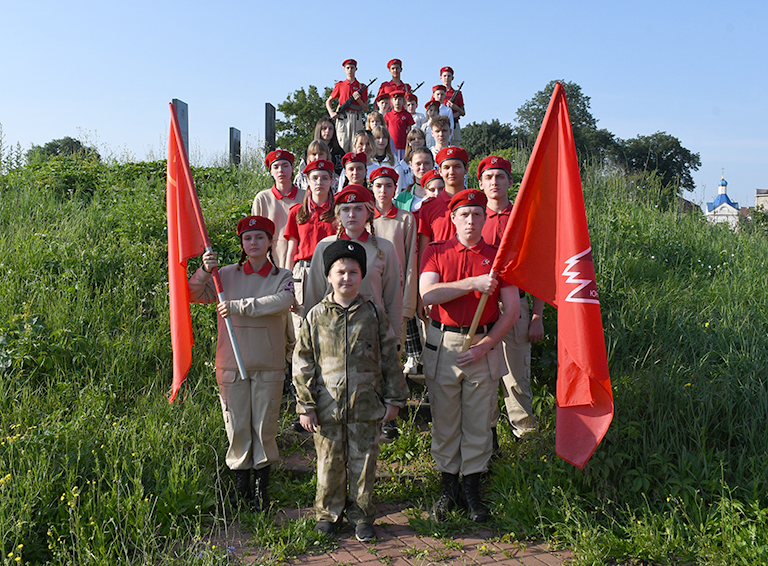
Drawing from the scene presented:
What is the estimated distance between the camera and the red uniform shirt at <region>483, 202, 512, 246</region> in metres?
4.76

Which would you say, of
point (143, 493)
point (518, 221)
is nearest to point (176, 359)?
point (143, 493)

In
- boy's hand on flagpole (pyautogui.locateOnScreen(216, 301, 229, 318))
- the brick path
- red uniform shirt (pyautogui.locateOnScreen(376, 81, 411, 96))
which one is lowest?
the brick path

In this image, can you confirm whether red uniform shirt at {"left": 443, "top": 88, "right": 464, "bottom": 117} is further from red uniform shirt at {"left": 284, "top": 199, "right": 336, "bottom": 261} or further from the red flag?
the red flag

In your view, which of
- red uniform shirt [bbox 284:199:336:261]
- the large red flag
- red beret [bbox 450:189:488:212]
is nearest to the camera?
the large red flag

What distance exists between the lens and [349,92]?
10844 millimetres

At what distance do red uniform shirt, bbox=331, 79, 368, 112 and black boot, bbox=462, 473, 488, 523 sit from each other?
315 inches

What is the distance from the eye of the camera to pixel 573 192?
3.78 meters

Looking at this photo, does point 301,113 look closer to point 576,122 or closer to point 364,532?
point 576,122

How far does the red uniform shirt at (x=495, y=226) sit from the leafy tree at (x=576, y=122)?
25860 millimetres

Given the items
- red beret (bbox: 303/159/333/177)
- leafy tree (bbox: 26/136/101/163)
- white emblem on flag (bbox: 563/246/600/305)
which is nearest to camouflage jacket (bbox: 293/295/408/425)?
white emblem on flag (bbox: 563/246/600/305)

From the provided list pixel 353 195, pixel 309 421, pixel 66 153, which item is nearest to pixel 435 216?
pixel 353 195

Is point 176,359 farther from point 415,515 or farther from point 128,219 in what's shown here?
point 128,219

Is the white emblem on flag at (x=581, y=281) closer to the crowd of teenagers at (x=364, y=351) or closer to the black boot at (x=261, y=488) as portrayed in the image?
the crowd of teenagers at (x=364, y=351)

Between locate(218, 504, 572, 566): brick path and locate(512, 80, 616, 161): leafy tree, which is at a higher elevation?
locate(512, 80, 616, 161): leafy tree
